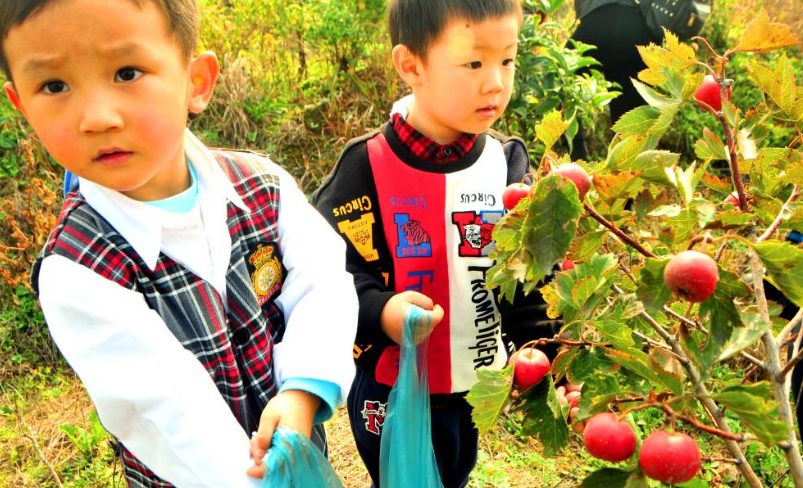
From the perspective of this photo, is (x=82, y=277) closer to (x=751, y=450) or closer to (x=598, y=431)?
(x=598, y=431)

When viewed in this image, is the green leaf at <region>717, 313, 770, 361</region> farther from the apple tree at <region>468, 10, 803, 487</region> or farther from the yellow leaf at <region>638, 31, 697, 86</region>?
the yellow leaf at <region>638, 31, 697, 86</region>

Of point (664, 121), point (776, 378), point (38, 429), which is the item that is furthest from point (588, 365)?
point (38, 429)

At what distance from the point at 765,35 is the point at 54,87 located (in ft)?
3.34

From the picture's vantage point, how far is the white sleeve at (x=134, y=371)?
1014 mm

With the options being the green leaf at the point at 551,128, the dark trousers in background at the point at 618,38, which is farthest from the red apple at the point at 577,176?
the dark trousers in background at the point at 618,38

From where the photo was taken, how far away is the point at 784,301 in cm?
175

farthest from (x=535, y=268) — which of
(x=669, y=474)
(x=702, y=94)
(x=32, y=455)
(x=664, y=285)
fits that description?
(x=32, y=455)

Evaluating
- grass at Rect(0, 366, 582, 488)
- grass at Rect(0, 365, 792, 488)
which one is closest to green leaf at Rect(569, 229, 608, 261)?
grass at Rect(0, 365, 792, 488)

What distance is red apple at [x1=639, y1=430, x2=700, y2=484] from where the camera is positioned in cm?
79

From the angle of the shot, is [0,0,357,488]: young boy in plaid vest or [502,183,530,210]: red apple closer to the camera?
[0,0,357,488]: young boy in plaid vest

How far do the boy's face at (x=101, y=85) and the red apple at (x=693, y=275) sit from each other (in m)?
0.77

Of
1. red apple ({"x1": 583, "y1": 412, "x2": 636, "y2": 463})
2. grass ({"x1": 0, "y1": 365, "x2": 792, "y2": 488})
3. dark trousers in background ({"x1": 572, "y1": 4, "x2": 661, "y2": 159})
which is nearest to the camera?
red apple ({"x1": 583, "y1": 412, "x2": 636, "y2": 463})

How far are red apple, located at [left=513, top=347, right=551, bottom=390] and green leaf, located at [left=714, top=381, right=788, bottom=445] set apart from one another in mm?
289

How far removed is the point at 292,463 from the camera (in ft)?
3.38
